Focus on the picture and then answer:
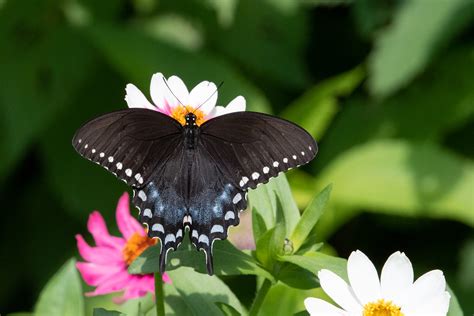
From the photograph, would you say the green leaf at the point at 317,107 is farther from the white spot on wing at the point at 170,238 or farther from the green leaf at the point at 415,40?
the white spot on wing at the point at 170,238

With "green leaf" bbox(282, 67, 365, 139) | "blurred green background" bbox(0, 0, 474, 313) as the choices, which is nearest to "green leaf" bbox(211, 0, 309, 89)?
"blurred green background" bbox(0, 0, 474, 313)

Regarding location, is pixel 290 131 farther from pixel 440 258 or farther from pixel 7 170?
pixel 440 258

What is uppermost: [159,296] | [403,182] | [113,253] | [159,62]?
[159,62]

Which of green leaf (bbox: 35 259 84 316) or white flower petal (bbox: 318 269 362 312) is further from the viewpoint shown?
green leaf (bbox: 35 259 84 316)

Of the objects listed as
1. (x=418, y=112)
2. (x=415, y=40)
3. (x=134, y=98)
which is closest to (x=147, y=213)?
(x=134, y=98)

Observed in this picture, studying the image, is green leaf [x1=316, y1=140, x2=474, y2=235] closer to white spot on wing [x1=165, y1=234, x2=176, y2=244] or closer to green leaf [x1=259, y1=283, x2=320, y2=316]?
green leaf [x1=259, y1=283, x2=320, y2=316]

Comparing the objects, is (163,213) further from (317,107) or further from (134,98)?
(317,107)
